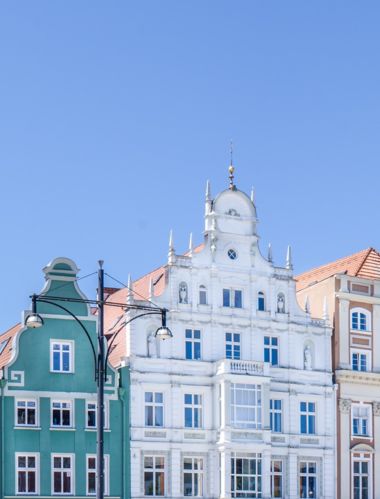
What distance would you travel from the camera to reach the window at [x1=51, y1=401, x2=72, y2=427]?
4694cm

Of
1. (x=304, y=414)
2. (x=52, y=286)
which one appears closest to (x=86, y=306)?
(x=52, y=286)

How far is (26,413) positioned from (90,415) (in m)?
2.89

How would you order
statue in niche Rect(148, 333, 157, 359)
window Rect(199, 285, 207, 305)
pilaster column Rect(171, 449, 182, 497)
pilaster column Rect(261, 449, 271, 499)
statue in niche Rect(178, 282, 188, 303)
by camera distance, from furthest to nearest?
window Rect(199, 285, 207, 305)
statue in niche Rect(178, 282, 188, 303)
pilaster column Rect(261, 449, 271, 499)
statue in niche Rect(148, 333, 157, 359)
pilaster column Rect(171, 449, 182, 497)

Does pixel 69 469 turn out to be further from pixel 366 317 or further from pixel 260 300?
pixel 366 317

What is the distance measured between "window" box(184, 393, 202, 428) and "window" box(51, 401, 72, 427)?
571cm

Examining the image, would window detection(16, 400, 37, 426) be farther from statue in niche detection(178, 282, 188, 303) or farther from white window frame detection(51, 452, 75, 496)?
statue in niche detection(178, 282, 188, 303)

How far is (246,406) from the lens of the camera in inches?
1972

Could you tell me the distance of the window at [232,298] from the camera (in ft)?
169

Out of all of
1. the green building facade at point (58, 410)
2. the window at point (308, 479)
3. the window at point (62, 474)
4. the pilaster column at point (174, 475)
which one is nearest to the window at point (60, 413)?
the green building facade at point (58, 410)

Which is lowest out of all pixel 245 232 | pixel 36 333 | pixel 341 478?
pixel 341 478

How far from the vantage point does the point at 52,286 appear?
47656 mm

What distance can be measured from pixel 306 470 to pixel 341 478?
6.08ft

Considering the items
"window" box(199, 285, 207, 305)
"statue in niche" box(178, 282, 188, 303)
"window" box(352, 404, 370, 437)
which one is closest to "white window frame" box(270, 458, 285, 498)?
"window" box(352, 404, 370, 437)

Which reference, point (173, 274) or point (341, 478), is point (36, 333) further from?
point (341, 478)
